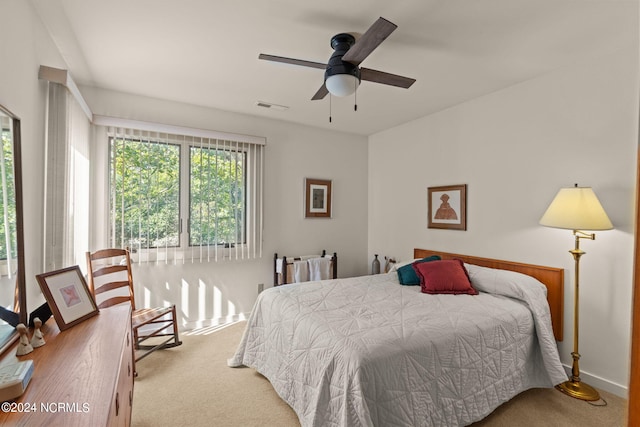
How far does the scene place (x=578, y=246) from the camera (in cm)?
231

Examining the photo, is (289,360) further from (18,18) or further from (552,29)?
(552,29)

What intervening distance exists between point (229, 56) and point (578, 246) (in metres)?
3.08

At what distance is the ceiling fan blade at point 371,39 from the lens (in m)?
1.46

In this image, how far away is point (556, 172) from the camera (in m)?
2.59

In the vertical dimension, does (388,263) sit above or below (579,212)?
below

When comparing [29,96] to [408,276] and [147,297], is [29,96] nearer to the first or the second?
[147,297]

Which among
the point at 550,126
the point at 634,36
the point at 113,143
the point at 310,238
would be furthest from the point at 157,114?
the point at 634,36

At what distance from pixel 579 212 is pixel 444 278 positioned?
1.09 metres

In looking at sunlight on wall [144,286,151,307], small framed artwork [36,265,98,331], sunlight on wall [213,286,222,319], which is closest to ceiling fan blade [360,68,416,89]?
small framed artwork [36,265,98,331]

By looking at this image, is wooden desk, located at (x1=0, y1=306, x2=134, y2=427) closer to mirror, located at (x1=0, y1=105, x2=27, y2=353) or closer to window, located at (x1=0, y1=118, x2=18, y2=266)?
mirror, located at (x1=0, y1=105, x2=27, y2=353)

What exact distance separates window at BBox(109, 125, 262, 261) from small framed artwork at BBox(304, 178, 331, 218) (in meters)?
0.70

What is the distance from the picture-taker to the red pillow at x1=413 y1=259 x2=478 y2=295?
263cm

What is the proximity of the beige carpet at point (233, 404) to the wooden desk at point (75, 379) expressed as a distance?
0.94 m

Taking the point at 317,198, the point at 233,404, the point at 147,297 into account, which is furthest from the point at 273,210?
the point at 233,404
